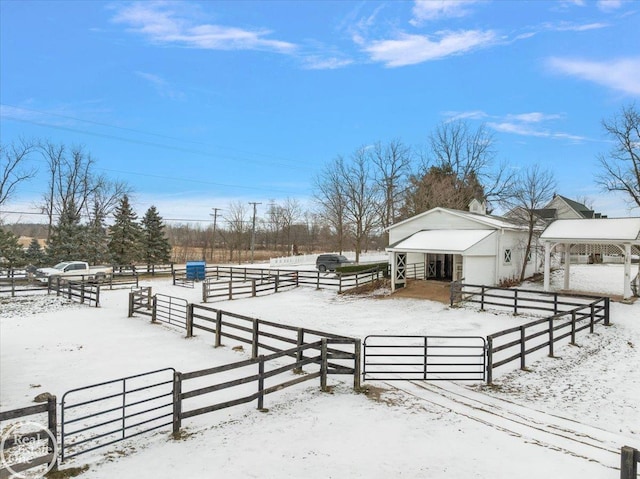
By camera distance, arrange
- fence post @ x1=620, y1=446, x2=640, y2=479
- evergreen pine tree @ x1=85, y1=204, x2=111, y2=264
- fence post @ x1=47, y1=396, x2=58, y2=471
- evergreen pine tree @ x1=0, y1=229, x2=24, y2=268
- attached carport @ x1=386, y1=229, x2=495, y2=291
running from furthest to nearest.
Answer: evergreen pine tree @ x1=85, y1=204, x2=111, y2=264 < evergreen pine tree @ x1=0, y1=229, x2=24, y2=268 < attached carport @ x1=386, y1=229, x2=495, y2=291 < fence post @ x1=47, y1=396, x2=58, y2=471 < fence post @ x1=620, y1=446, x2=640, y2=479

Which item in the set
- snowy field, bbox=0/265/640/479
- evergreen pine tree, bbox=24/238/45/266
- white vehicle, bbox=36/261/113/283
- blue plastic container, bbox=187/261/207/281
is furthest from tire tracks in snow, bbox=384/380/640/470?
evergreen pine tree, bbox=24/238/45/266

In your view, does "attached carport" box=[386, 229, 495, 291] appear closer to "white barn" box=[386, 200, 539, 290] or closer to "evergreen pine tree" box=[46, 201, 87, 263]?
"white barn" box=[386, 200, 539, 290]

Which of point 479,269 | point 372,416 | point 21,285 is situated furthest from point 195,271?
Result: point 372,416

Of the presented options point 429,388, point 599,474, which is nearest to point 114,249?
point 429,388

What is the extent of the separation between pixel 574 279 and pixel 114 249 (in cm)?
4078

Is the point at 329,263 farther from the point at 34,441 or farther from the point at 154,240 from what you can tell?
the point at 34,441

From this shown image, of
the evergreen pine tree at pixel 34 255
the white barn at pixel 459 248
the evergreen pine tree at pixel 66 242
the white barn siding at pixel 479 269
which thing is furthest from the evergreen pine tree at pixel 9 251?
the white barn siding at pixel 479 269

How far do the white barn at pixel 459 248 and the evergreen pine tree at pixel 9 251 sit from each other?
1289 inches

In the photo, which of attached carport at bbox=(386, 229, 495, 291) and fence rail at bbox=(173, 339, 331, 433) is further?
attached carport at bbox=(386, 229, 495, 291)

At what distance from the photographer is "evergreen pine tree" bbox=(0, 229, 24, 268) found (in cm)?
3493

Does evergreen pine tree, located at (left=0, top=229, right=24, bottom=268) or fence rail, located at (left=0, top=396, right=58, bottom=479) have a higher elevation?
evergreen pine tree, located at (left=0, top=229, right=24, bottom=268)

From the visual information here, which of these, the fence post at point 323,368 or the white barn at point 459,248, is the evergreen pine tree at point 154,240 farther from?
the fence post at point 323,368

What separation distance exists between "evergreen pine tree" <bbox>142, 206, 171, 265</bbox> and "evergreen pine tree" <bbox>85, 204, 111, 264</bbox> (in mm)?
4574

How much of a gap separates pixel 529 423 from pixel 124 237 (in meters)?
42.6
